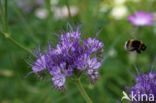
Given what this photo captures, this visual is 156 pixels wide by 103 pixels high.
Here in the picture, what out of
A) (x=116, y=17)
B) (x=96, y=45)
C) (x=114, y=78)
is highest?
(x=96, y=45)

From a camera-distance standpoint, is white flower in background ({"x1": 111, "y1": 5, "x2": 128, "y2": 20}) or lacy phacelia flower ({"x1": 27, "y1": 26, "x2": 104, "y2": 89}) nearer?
lacy phacelia flower ({"x1": 27, "y1": 26, "x2": 104, "y2": 89})

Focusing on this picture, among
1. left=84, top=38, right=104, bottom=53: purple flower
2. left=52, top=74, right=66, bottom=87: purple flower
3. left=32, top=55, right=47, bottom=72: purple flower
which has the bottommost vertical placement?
left=52, top=74, right=66, bottom=87: purple flower

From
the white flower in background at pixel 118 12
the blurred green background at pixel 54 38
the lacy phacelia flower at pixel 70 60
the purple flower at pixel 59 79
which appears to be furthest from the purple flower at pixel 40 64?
the white flower in background at pixel 118 12

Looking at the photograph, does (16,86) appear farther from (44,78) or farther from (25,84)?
(44,78)

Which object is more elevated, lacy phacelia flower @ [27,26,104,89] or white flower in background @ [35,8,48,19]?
lacy phacelia flower @ [27,26,104,89]

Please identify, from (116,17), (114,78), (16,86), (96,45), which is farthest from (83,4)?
(96,45)

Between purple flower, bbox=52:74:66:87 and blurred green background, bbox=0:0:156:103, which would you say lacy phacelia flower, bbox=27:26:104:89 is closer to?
purple flower, bbox=52:74:66:87

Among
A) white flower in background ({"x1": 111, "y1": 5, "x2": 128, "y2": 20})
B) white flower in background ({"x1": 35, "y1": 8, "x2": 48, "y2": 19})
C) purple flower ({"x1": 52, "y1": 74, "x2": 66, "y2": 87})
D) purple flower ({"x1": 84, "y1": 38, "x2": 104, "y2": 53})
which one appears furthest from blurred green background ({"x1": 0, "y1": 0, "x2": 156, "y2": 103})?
purple flower ({"x1": 52, "y1": 74, "x2": 66, "y2": 87})
